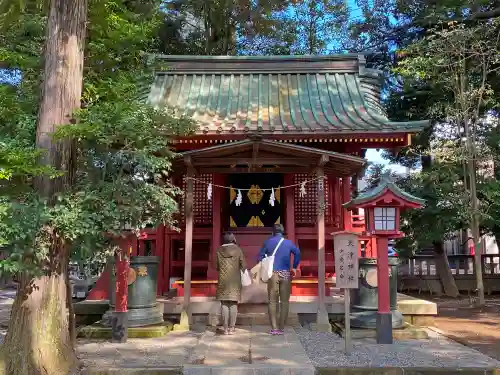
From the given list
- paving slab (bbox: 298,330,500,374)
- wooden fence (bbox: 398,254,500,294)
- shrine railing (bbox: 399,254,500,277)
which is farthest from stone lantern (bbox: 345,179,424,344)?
shrine railing (bbox: 399,254,500,277)

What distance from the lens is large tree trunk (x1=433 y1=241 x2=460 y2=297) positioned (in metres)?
16.0

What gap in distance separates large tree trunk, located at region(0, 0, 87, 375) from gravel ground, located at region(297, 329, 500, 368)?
3.20 m

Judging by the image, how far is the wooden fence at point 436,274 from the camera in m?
16.5

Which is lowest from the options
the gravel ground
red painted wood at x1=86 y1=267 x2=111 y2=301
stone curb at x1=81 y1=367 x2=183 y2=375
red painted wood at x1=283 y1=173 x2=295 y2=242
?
stone curb at x1=81 y1=367 x2=183 y2=375

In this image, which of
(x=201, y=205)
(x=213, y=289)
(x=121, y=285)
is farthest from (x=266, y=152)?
(x=121, y=285)

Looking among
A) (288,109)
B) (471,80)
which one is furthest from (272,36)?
(288,109)

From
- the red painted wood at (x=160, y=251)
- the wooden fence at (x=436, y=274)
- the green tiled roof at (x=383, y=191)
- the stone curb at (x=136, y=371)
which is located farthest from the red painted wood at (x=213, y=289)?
the wooden fence at (x=436, y=274)

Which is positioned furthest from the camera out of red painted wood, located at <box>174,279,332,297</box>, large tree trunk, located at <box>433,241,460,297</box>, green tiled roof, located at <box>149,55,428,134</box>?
large tree trunk, located at <box>433,241,460,297</box>

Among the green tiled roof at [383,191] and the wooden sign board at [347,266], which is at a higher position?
the green tiled roof at [383,191]

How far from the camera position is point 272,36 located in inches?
837

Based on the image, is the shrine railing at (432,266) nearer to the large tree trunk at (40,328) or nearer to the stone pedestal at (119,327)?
the stone pedestal at (119,327)

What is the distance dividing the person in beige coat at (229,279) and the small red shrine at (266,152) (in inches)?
45.0

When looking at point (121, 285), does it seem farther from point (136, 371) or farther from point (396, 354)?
point (396, 354)

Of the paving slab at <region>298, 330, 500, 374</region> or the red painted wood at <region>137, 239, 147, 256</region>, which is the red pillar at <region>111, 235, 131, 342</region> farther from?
the red painted wood at <region>137, 239, 147, 256</region>
